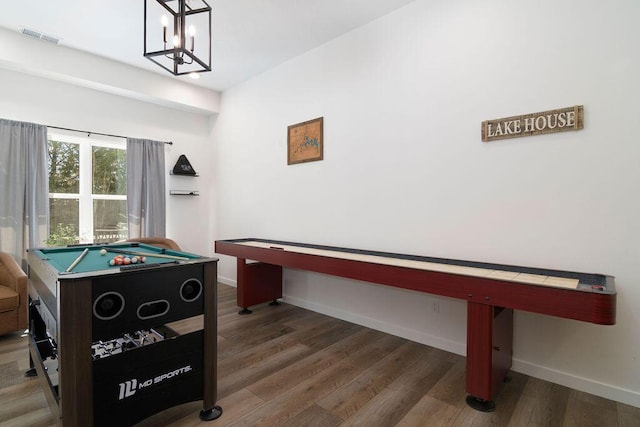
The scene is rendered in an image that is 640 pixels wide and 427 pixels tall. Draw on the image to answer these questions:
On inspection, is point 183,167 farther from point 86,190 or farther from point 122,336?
point 122,336

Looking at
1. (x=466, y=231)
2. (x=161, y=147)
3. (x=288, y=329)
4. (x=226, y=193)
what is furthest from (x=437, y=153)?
(x=161, y=147)

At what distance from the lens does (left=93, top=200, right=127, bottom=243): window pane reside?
4.52m

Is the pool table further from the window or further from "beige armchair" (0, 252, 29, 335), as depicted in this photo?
the window

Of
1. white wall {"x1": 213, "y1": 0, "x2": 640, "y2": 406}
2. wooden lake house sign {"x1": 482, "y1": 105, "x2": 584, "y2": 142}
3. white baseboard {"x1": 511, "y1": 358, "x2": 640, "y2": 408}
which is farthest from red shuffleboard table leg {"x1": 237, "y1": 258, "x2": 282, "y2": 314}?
wooden lake house sign {"x1": 482, "y1": 105, "x2": 584, "y2": 142}

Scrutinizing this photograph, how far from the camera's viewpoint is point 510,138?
2531 mm

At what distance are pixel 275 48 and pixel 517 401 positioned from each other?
4.15 m

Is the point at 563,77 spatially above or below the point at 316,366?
above

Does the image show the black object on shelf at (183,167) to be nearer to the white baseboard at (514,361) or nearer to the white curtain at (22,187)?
the white curtain at (22,187)

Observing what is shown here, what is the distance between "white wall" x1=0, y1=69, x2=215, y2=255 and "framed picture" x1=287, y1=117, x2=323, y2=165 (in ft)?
6.82

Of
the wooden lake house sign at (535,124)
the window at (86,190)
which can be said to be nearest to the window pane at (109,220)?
the window at (86,190)

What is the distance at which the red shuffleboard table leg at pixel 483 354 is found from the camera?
2.04m

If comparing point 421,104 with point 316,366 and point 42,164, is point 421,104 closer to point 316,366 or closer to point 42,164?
point 316,366

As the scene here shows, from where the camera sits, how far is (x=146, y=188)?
477 cm

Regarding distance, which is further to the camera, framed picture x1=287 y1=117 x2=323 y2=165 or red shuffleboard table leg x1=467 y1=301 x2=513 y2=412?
framed picture x1=287 y1=117 x2=323 y2=165
